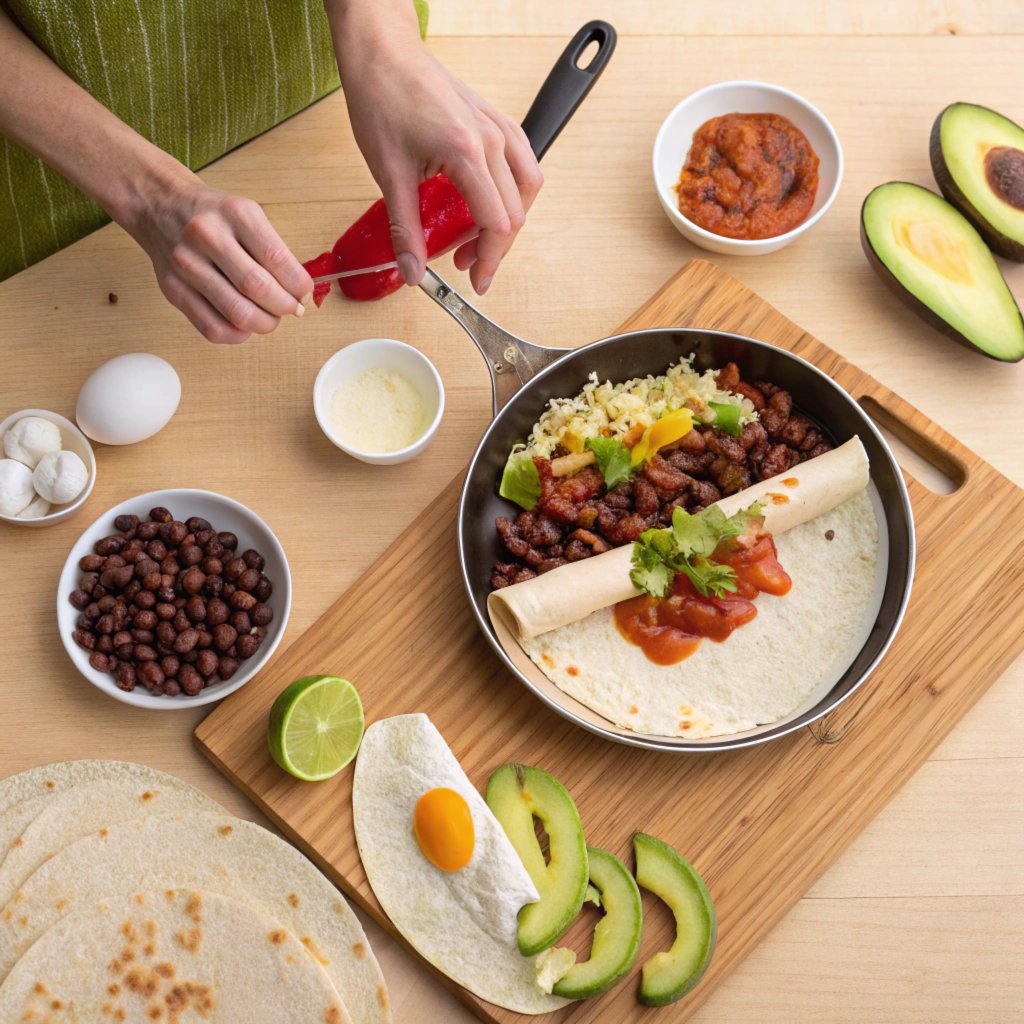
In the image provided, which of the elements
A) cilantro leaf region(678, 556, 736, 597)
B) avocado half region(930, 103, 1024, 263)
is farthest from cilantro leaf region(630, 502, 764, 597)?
avocado half region(930, 103, 1024, 263)

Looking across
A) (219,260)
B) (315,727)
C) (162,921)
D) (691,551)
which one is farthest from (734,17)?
(162,921)

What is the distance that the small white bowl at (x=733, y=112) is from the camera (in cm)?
278

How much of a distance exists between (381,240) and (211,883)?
178cm

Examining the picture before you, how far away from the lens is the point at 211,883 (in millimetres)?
2350

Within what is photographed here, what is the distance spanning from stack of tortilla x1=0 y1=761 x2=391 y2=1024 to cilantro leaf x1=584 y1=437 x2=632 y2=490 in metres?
1.28

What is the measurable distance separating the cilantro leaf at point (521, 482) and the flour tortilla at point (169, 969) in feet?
4.12

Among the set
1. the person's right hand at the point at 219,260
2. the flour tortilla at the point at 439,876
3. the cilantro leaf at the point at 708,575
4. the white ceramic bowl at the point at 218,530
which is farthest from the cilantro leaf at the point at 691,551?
the person's right hand at the point at 219,260

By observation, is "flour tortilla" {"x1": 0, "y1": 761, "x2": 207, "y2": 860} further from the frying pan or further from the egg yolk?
the frying pan

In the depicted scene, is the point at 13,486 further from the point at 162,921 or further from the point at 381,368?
the point at 162,921

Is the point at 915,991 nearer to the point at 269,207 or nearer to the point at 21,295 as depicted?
the point at 269,207

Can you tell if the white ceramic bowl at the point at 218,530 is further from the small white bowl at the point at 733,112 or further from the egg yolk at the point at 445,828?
the small white bowl at the point at 733,112

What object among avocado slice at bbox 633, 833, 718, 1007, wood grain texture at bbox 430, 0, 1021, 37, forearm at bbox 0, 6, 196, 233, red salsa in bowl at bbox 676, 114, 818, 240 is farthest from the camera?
wood grain texture at bbox 430, 0, 1021, 37

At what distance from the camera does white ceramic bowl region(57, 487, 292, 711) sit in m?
2.35

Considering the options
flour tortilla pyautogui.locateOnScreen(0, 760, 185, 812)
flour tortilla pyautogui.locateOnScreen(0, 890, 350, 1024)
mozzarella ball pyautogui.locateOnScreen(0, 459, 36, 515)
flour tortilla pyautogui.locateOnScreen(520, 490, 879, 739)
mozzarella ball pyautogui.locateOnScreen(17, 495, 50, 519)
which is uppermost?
flour tortilla pyautogui.locateOnScreen(520, 490, 879, 739)
